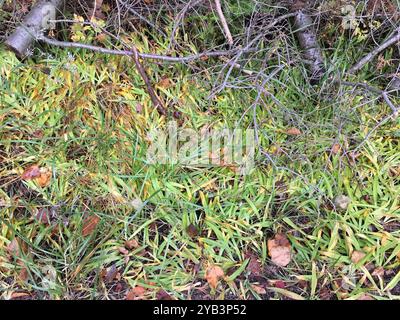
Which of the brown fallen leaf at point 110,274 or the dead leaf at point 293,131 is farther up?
the dead leaf at point 293,131

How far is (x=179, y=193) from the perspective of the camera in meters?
2.15

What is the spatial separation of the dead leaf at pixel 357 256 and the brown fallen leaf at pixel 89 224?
50.6 inches

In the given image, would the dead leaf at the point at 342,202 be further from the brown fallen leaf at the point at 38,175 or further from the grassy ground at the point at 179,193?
the brown fallen leaf at the point at 38,175

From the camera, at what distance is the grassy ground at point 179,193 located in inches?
76.0

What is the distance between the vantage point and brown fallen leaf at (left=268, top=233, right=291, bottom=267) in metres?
1.98

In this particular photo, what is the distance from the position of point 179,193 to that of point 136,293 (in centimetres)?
55

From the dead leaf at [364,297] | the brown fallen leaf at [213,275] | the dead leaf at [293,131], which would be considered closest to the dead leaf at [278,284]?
the brown fallen leaf at [213,275]

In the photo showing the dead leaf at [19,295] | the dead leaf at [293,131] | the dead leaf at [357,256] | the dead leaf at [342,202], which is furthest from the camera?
the dead leaf at [293,131]

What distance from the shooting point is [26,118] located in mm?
2373

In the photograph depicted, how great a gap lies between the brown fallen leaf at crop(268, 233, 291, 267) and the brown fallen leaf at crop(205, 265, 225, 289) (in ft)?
0.89

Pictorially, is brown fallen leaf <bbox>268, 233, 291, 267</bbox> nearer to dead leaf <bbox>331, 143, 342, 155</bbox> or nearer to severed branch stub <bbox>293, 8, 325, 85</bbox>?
dead leaf <bbox>331, 143, 342, 155</bbox>

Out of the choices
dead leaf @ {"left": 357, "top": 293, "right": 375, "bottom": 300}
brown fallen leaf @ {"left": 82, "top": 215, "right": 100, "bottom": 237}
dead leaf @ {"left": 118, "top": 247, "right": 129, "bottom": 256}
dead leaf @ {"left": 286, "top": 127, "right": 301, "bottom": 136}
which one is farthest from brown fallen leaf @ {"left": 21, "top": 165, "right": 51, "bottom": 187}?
dead leaf @ {"left": 357, "top": 293, "right": 375, "bottom": 300}
